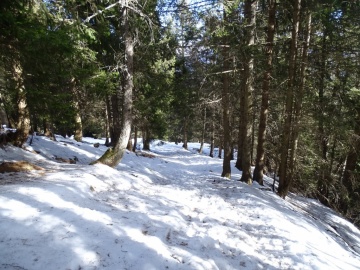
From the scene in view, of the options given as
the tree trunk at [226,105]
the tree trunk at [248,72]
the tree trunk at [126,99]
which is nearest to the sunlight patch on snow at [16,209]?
the tree trunk at [126,99]

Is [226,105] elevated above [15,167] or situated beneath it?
elevated above

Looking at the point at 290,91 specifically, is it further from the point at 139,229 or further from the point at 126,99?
the point at 139,229

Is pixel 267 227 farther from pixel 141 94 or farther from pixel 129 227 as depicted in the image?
pixel 141 94

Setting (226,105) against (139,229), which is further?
(226,105)

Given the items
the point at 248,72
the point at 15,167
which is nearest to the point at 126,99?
the point at 15,167

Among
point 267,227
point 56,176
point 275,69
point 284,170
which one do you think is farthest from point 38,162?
point 275,69

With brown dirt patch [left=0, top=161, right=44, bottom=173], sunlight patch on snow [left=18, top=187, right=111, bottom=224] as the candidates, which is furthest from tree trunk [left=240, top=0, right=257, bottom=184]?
brown dirt patch [left=0, top=161, right=44, bottom=173]

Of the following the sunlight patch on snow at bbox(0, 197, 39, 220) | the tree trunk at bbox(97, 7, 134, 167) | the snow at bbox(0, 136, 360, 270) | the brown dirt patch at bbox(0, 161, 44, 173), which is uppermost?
the tree trunk at bbox(97, 7, 134, 167)

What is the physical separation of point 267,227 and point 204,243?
2058 millimetres

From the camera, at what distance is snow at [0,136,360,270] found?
4207 millimetres

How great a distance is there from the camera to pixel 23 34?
7.17 m

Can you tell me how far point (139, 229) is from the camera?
17.7 feet

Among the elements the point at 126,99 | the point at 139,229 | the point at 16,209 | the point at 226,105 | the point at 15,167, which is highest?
the point at 226,105

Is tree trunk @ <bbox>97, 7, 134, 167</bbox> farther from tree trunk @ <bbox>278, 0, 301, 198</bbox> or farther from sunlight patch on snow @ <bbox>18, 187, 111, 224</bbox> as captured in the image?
tree trunk @ <bbox>278, 0, 301, 198</bbox>
